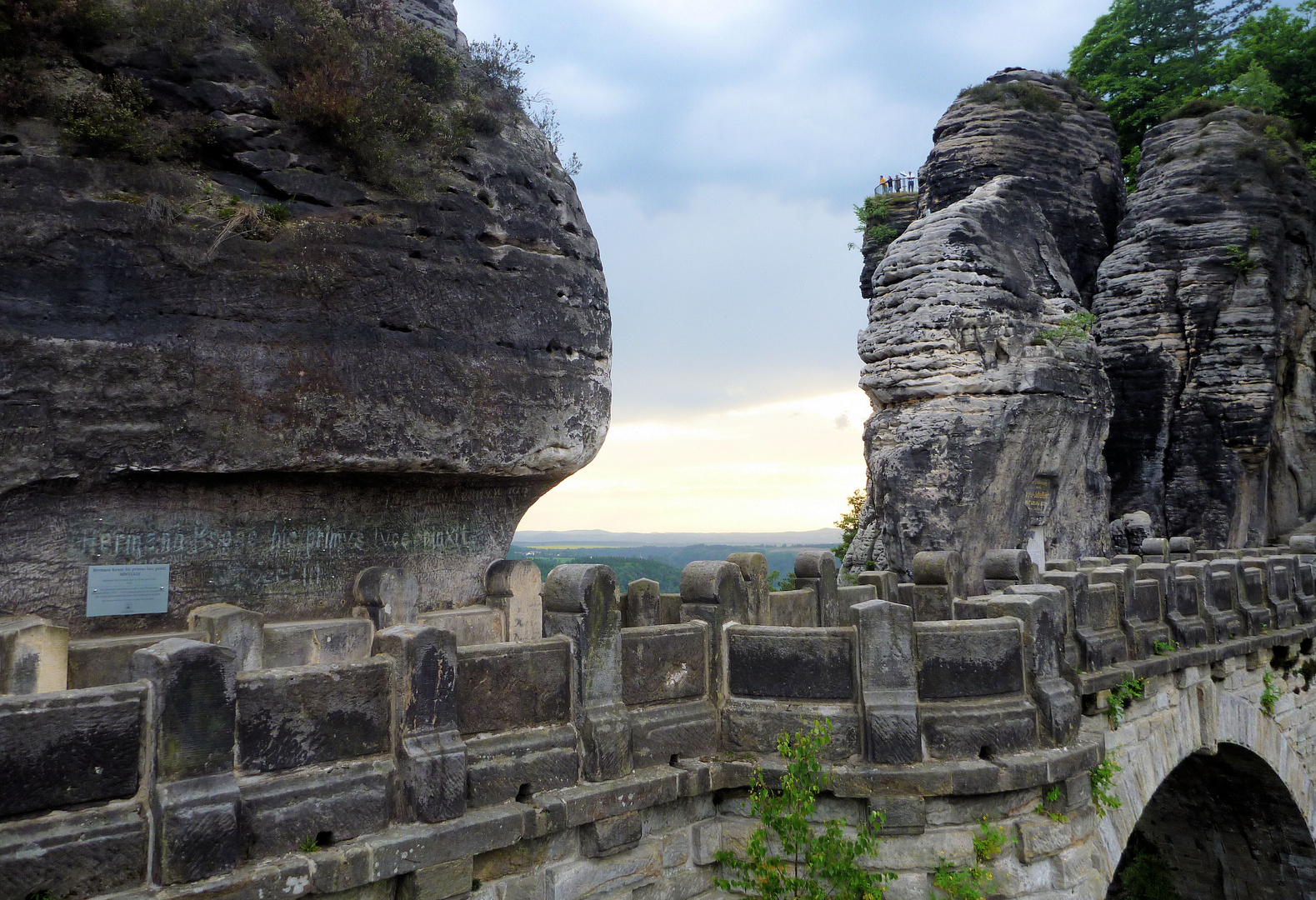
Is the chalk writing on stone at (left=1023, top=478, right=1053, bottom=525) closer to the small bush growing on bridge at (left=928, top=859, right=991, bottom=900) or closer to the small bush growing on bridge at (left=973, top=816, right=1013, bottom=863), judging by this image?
the small bush growing on bridge at (left=973, top=816, right=1013, bottom=863)

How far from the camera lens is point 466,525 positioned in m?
9.16

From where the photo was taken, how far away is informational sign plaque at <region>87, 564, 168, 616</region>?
6758mm

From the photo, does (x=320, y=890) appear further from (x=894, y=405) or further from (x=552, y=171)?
(x=894, y=405)

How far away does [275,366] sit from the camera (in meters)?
7.31

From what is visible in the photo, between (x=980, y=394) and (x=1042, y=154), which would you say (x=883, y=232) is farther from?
(x=980, y=394)

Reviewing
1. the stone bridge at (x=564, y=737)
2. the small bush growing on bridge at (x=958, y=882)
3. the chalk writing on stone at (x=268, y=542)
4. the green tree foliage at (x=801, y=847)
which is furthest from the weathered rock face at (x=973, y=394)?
the green tree foliage at (x=801, y=847)

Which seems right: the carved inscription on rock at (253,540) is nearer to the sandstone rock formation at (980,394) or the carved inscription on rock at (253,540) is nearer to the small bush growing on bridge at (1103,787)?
Answer: the small bush growing on bridge at (1103,787)

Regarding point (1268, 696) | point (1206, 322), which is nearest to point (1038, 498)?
point (1268, 696)

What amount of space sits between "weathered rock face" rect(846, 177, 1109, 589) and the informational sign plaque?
11767 millimetres

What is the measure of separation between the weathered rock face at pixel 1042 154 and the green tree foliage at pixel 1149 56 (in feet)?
24.4

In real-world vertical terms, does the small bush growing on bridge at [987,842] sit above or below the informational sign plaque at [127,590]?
below

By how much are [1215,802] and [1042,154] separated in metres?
14.2

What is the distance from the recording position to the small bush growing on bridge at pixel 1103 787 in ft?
22.1

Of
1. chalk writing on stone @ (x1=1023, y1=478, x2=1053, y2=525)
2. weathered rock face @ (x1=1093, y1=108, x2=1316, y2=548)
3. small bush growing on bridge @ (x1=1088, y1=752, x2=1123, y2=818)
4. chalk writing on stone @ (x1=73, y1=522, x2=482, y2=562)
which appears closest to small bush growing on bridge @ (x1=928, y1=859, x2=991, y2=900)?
small bush growing on bridge @ (x1=1088, y1=752, x2=1123, y2=818)
